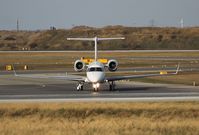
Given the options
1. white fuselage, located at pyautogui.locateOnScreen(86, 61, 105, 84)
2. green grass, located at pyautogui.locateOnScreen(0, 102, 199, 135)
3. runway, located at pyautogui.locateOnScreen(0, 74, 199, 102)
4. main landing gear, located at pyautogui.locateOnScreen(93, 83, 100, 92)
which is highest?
white fuselage, located at pyautogui.locateOnScreen(86, 61, 105, 84)

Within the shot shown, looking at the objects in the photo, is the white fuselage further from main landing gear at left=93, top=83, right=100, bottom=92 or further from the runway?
the runway

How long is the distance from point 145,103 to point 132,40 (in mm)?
142937

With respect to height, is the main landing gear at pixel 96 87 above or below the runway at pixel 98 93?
above

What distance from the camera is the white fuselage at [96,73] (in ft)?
163

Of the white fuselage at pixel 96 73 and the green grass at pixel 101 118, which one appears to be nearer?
the green grass at pixel 101 118

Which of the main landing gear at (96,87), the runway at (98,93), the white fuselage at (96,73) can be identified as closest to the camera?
the runway at (98,93)

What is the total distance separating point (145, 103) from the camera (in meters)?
36.1

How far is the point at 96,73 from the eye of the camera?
49594 millimetres

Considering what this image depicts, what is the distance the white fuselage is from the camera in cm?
4953

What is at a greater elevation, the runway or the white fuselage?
the white fuselage

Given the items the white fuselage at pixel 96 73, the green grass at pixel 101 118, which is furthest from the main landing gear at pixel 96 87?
the green grass at pixel 101 118

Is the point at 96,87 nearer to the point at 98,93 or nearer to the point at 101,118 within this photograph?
the point at 98,93

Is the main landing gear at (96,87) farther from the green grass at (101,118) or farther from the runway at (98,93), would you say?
the green grass at (101,118)

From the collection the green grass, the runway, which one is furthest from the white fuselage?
the green grass
